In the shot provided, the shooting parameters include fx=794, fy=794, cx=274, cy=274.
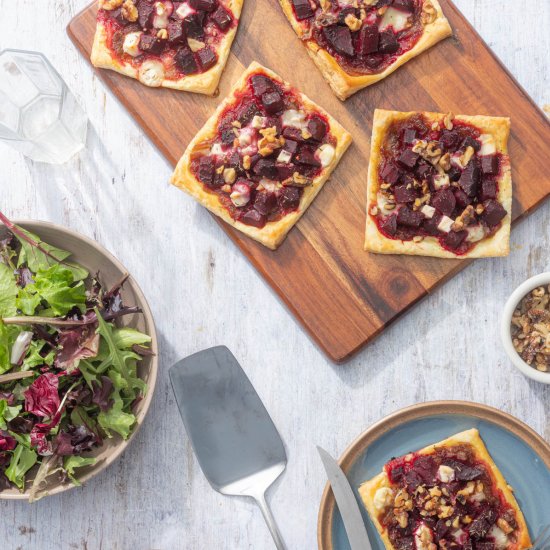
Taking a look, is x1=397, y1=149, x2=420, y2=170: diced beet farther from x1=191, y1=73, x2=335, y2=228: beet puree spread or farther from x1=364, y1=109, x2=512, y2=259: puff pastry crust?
x1=191, y1=73, x2=335, y2=228: beet puree spread

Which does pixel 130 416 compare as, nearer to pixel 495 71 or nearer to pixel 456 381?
pixel 456 381

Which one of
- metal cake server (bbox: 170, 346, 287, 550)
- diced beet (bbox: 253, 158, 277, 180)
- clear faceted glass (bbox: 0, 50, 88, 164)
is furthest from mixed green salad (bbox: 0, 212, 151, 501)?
diced beet (bbox: 253, 158, 277, 180)

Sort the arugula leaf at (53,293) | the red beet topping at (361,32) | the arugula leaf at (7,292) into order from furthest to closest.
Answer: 1. the red beet topping at (361,32)
2. the arugula leaf at (7,292)
3. the arugula leaf at (53,293)

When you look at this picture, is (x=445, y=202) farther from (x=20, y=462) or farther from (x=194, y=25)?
(x=20, y=462)

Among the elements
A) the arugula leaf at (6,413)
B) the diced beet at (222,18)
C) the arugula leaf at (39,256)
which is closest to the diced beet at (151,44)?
the diced beet at (222,18)

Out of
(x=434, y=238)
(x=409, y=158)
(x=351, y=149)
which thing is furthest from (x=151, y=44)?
(x=434, y=238)

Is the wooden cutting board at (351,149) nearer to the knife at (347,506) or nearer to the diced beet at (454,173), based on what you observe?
the diced beet at (454,173)

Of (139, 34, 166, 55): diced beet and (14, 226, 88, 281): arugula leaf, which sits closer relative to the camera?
(14, 226, 88, 281): arugula leaf
